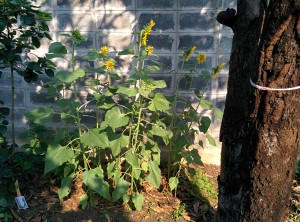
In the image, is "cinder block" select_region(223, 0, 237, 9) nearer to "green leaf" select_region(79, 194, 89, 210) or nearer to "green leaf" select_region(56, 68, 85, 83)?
"green leaf" select_region(56, 68, 85, 83)

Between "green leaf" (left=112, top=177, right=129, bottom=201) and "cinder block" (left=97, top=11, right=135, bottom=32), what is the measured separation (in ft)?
4.57

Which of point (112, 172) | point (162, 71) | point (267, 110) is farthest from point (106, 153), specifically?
point (267, 110)

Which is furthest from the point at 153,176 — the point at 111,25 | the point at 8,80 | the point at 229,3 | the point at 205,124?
the point at 8,80

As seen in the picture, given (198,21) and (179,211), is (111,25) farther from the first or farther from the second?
(179,211)

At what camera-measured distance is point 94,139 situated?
2400 millimetres

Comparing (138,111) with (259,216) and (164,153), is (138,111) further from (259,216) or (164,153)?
(259,216)

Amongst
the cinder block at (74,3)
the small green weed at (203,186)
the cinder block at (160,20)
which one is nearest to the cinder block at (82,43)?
the cinder block at (74,3)

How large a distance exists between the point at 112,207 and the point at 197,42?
1.63m

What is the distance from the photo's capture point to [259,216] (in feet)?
6.63

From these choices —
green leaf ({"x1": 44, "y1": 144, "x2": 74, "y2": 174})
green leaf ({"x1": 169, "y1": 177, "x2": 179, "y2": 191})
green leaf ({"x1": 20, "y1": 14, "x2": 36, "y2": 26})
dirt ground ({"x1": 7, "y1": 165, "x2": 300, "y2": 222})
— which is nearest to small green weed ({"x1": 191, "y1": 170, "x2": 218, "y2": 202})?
dirt ground ({"x1": 7, "y1": 165, "x2": 300, "y2": 222})

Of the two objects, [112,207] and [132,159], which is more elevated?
[132,159]

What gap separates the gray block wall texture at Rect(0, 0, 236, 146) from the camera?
3.21 m

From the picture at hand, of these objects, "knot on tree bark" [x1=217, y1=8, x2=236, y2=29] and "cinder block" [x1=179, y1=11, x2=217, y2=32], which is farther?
"cinder block" [x1=179, y1=11, x2=217, y2=32]

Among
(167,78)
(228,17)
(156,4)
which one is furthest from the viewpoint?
(167,78)
